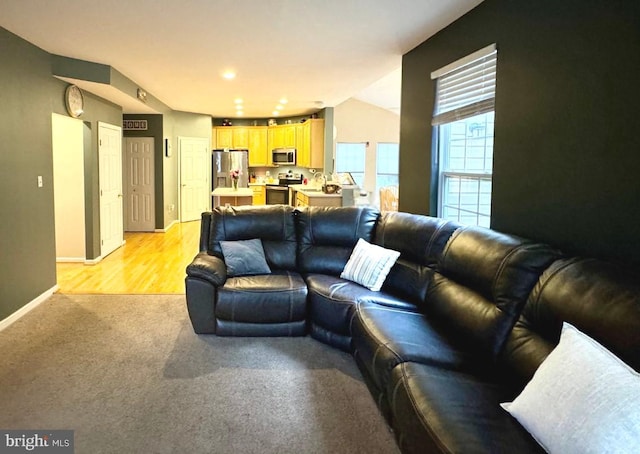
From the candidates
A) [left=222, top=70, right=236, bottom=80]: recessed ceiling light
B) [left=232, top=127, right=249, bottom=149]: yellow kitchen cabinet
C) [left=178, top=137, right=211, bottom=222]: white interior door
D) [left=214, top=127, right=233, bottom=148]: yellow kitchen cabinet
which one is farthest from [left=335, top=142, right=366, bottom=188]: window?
[left=222, top=70, right=236, bottom=80]: recessed ceiling light

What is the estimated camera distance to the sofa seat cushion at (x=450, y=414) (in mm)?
1541

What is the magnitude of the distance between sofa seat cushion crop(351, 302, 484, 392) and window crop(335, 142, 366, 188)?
28.2ft

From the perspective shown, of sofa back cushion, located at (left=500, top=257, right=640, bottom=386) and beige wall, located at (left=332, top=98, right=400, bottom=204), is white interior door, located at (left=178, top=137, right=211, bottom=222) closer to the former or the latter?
beige wall, located at (left=332, top=98, right=400, bottom=204)

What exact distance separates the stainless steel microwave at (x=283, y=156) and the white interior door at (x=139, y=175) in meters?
→ 2.93

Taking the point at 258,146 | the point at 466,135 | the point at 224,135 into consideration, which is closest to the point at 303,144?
the point at 258,146

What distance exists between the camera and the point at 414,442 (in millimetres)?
1749

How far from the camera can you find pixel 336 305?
131 inches

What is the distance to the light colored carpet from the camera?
231 cm

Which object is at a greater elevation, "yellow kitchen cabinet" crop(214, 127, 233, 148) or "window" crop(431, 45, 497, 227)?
"yellow kitchen cabinet" crop(214, 127, 233, 148)

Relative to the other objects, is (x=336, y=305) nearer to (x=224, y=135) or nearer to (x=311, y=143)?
(x=311, y=143)

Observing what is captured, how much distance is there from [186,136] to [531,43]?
846cm

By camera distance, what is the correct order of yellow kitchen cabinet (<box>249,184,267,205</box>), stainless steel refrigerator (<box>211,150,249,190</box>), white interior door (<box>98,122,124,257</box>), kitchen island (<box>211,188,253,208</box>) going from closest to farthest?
white interior door (<box>98,122,124,257</box>) < kitchen island (<box>211,188,253,208</box>) < stainless steel refrigerator (<box>211,150,249,190</box>) < yellow kitchen cabinet (<box>249,184,267,205</box>)

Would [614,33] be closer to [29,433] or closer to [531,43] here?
[531,43]

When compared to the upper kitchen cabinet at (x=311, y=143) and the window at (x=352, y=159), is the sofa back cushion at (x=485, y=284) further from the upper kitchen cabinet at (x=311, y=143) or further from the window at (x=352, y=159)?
the window at (x=352, y=159)
